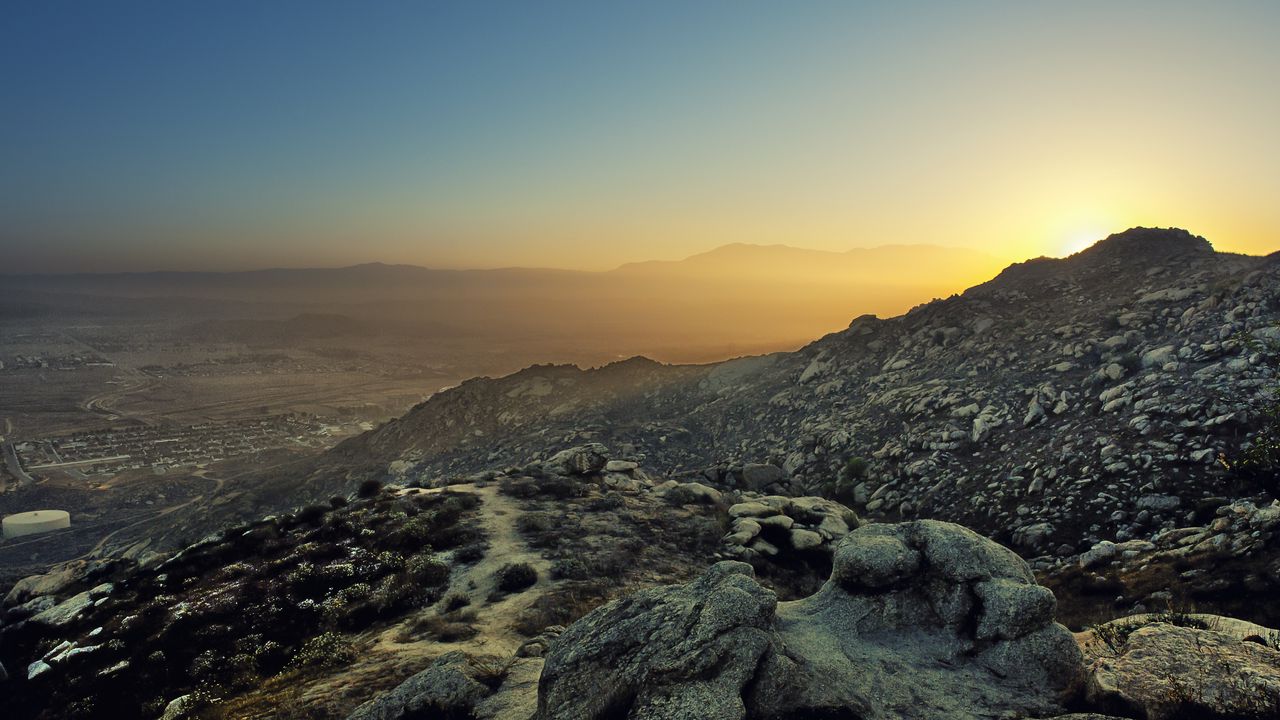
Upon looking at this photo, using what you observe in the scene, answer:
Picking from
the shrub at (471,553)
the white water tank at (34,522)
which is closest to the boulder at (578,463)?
the shrub at (471,553)

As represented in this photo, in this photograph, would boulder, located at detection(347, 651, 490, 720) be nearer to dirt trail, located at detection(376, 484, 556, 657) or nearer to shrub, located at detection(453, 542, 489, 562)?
dirt trail, located at detection(376, 484, 556, 657)

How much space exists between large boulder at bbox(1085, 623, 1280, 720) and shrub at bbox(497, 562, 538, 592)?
53.5 ft

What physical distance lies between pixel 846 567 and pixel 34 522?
333 ft

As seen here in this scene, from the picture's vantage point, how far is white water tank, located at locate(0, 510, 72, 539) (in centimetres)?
6950

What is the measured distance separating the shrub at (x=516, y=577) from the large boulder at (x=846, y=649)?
943cm

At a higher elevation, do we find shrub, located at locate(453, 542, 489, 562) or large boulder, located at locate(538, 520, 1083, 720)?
large boulder, located at locate(538, 520, 1083, 720)

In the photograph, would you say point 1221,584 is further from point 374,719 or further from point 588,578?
point 374,719

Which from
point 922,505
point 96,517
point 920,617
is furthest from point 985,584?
point 96,517

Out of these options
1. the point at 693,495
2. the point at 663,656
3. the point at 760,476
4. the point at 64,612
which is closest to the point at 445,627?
the point at 663,656

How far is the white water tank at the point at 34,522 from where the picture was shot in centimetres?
6950

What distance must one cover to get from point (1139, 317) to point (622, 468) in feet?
100.0

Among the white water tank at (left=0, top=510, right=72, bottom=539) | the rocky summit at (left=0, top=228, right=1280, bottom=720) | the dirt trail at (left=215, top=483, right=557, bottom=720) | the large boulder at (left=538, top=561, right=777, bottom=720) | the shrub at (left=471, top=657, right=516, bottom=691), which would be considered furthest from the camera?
the white water tank at (left=0, top=510, right=72, bottom=539)

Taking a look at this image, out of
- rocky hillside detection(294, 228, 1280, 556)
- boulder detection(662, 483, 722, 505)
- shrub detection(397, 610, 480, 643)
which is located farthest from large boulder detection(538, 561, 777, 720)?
boulder detection(662, 483, 722, 505)

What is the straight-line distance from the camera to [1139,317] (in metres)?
31.4
